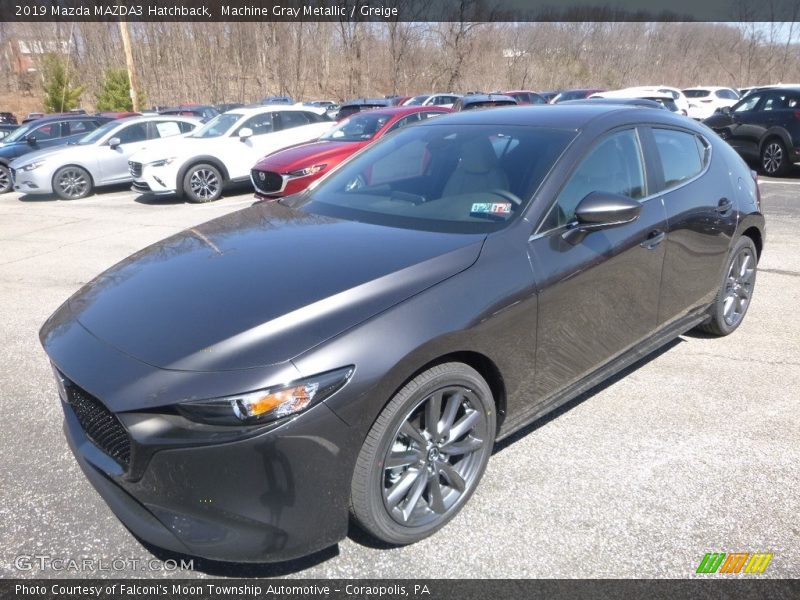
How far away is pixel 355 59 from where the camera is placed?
40375 millimetres

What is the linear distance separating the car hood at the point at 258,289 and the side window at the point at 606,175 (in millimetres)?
512

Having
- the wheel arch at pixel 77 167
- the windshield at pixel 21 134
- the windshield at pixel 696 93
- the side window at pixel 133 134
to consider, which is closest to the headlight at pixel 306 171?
the side window at pixel 133 134

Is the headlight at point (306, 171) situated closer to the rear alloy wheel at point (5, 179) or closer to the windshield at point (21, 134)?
the rear alloy wheel at point (5, 179)

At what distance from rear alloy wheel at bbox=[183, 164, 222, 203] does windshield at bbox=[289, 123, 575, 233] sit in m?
8.48

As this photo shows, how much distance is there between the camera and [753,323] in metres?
4.86

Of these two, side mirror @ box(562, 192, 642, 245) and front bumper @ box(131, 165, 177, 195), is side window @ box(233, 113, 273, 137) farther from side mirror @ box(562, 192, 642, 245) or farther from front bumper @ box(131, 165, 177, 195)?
side mirror @ box(562, 192, 642, 245)

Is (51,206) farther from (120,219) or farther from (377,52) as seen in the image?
(377,52)

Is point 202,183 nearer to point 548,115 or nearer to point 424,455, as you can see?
point 548,115

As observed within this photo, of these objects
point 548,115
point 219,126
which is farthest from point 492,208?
point 219,126

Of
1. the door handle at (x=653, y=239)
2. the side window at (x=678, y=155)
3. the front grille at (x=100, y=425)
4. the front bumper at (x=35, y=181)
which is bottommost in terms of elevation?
the front bumper at (x=35, y=181)

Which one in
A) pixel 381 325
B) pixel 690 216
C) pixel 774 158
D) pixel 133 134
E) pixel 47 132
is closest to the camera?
pixel 381 325

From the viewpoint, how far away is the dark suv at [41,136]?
14578 millimetres

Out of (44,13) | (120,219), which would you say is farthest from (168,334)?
(44,13)
